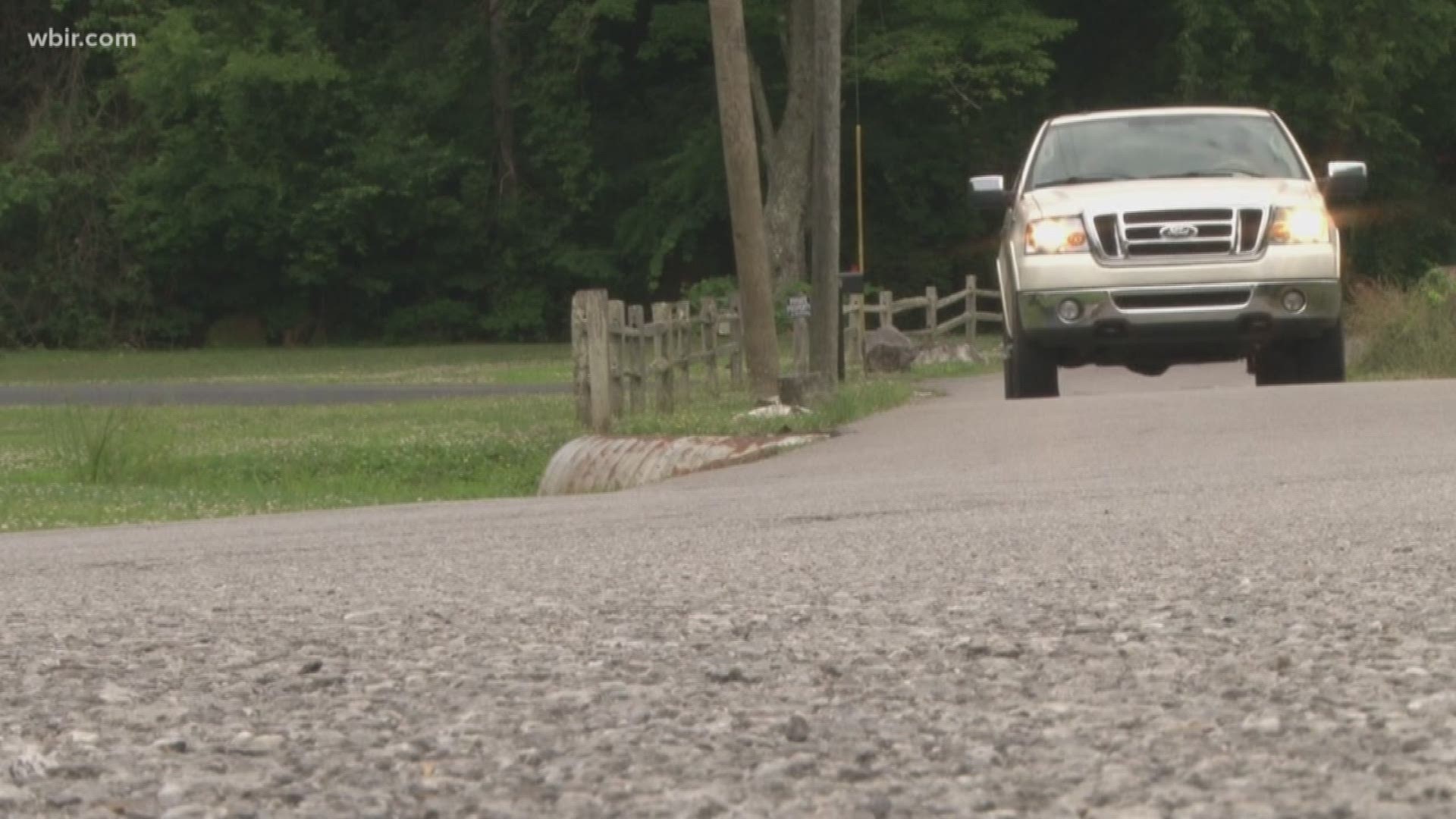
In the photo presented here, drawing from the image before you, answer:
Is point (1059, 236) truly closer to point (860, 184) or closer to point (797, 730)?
point (797, 730)

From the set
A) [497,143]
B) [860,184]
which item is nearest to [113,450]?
[860,184]

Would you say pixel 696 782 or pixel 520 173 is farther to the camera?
pixel 520 173

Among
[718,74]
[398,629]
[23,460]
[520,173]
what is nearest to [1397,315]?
[718,74]

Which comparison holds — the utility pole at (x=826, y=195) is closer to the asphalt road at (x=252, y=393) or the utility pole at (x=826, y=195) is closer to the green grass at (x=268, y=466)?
the green grass at (x=268, y=466)

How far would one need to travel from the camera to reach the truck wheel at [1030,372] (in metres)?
17.3

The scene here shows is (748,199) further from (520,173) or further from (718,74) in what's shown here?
(520,173)

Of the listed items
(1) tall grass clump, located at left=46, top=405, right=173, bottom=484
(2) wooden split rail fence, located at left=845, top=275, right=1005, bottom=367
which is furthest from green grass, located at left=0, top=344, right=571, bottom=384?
(1) tall grass clump, located at left=46, top=405, right=173, bottom=484

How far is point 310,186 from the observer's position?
2135 inches

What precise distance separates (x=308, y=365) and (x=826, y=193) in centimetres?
2401

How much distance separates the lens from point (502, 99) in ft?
178

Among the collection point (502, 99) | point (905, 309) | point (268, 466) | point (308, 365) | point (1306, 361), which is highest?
point (502, 99)

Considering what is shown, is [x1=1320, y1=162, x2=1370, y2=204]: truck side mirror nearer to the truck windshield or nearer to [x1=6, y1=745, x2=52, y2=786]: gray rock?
the truck windshield

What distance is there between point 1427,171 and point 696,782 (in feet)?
157

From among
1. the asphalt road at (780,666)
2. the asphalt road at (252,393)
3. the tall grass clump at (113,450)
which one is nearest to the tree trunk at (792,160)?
the asphalt road at (252,393)
